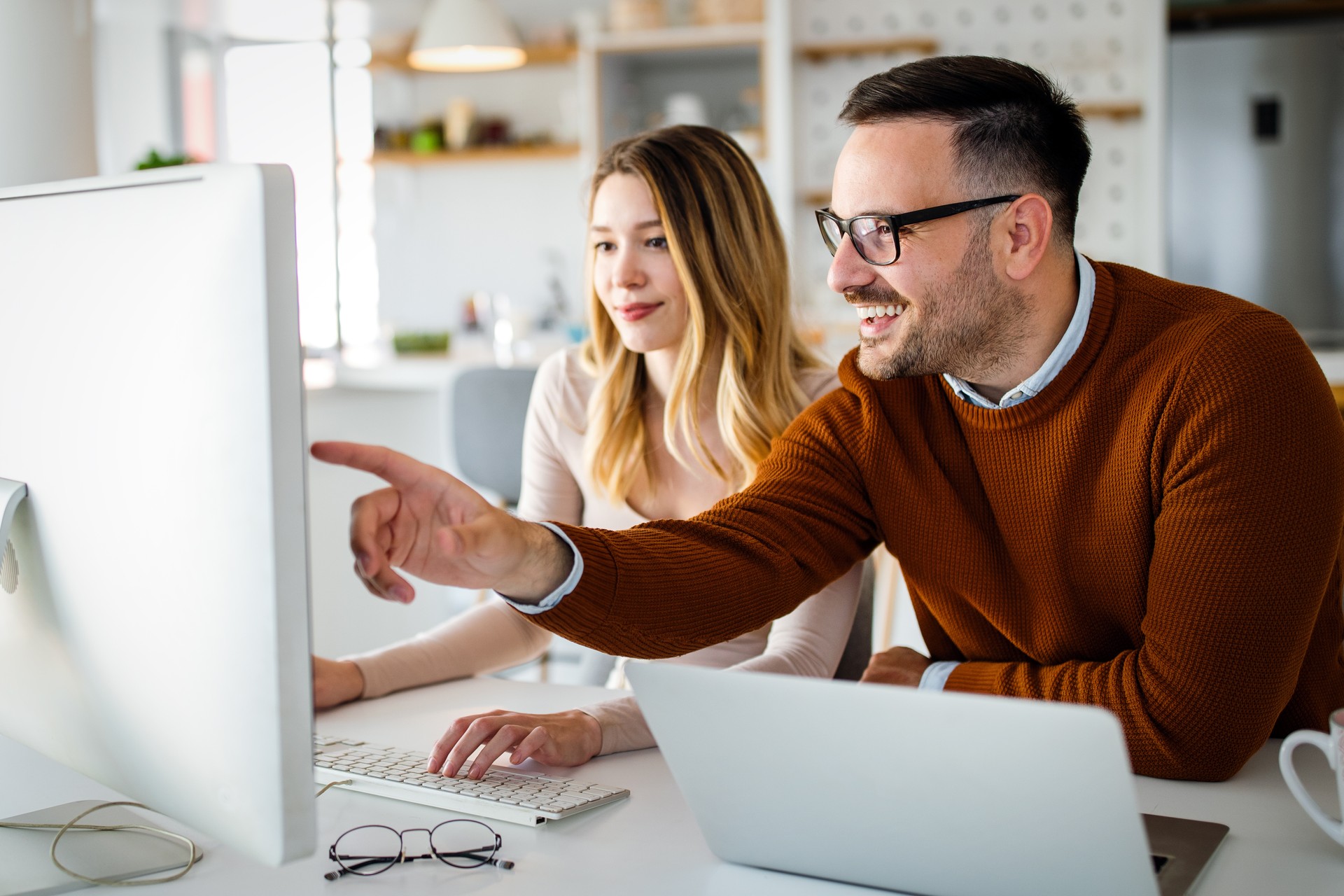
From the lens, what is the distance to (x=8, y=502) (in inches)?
27.0

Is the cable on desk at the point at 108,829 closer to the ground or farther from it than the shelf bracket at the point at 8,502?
closer to the ground

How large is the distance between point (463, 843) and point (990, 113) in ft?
2.55

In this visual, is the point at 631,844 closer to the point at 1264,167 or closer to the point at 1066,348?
the point at 1066,348

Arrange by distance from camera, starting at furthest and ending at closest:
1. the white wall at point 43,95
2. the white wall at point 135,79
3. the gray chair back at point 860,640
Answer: the white wall at point 135,79 < the white wall at point 43,95 < the gray chair back at point 860,640

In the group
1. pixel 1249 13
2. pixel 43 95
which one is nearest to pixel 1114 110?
pixel 1249 13

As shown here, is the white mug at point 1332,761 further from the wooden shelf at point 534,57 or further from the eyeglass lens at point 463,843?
the wooden shelf at point 534,57

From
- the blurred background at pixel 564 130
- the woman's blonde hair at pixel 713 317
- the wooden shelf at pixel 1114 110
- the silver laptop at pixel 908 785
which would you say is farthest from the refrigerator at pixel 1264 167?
the silver laptop at pixel 908 785

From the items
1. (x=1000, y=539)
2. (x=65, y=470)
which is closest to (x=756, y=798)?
(x=65, y=470)

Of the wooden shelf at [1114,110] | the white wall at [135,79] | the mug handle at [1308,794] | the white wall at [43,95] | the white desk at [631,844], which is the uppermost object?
the white wall at [135,79]

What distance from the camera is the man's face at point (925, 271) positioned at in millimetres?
1144

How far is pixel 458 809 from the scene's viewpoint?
90 cm

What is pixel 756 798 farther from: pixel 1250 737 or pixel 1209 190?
pixel 1209 190

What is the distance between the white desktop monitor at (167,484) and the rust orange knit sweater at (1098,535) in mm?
396

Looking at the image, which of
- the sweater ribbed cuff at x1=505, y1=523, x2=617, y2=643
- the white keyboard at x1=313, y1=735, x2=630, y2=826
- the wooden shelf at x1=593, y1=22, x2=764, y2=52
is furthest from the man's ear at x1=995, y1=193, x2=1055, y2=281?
the wooden shelf at x1=593, y1=22, x2=764, y2=52
